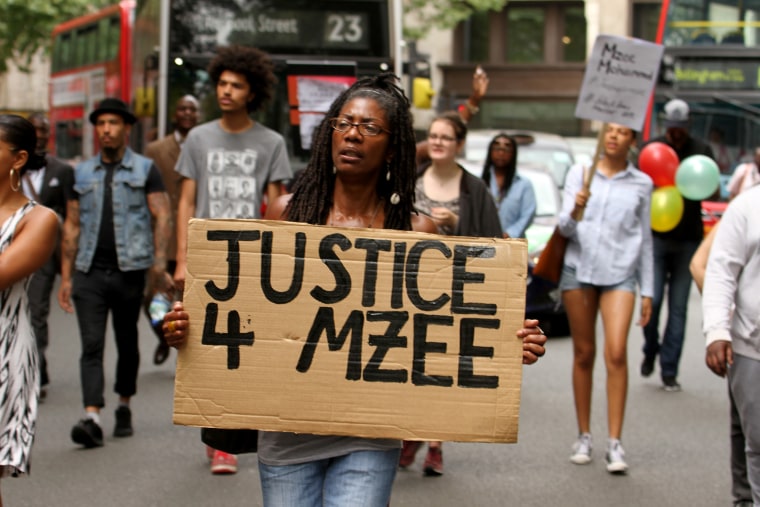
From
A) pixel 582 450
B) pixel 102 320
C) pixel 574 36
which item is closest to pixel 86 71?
pixel 102 320

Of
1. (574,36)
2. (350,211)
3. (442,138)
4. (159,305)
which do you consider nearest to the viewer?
(350,211)

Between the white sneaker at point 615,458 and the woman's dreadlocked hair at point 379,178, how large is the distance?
340cm

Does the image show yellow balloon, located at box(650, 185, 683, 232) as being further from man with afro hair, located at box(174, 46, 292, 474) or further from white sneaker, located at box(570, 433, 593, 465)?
man with afro hair, located at box(174, 46, 292, 474)

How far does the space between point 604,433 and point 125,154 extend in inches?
134

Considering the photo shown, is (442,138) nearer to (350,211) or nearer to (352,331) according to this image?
(350,211)

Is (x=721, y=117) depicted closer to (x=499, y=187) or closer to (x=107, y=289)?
(x=499, y=187)

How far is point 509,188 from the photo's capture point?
9.77 meters

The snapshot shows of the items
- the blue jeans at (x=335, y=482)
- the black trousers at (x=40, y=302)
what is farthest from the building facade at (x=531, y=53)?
the blue jeans at (x=335, y=482)


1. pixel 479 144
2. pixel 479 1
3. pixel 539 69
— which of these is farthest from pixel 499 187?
pixel 539 69

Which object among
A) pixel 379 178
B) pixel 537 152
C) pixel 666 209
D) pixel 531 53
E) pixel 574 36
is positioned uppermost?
pixel 574 36

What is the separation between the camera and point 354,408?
11.8ft

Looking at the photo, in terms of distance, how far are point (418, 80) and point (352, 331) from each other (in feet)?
30.7

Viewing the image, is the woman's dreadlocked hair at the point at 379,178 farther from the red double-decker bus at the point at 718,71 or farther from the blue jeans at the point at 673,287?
Answer: the red double-decker bus at the point at 718,71

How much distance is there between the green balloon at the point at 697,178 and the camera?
8945 mm
